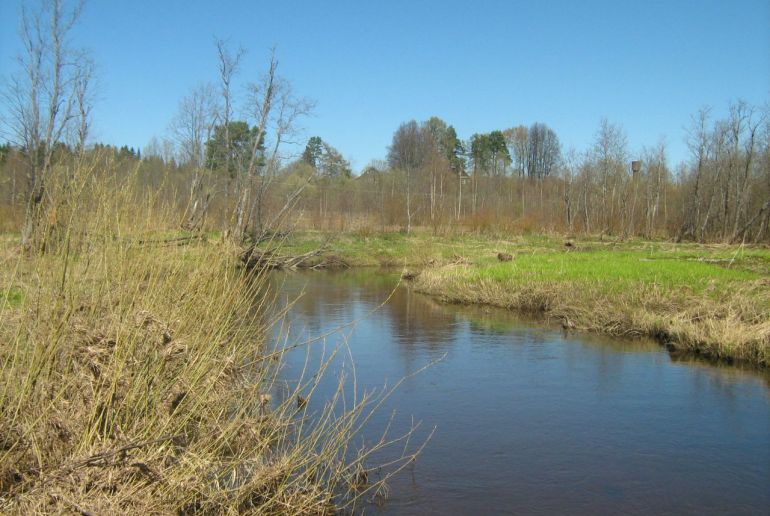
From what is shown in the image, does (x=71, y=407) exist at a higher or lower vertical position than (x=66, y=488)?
higher

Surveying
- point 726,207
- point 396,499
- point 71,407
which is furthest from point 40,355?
point 726,207

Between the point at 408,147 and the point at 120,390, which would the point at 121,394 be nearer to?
the point at 120,390

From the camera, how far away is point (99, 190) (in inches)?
200

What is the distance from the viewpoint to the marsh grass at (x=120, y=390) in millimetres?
4238

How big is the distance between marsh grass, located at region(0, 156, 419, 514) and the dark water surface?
1.44 meters

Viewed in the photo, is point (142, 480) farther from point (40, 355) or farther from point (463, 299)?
point (463, 299)

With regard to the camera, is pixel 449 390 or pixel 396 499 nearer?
pixel 396 499

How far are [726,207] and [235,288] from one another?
115 feet

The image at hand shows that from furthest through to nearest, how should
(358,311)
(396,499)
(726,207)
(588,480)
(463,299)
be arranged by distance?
(726,207) → (463,299) → (358,311) → (588,480) → (396,499)

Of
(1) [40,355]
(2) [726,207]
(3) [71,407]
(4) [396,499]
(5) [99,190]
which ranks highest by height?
(2) [726,207]

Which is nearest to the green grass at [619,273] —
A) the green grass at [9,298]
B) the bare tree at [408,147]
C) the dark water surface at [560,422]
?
the dark water surface at [560,422]

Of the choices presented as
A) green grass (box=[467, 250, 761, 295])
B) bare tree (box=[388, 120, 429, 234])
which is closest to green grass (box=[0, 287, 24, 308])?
green grass (box=[467, 250, 761, 295])

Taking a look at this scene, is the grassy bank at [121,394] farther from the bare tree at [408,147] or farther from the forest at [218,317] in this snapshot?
the bare tree at [408,147]

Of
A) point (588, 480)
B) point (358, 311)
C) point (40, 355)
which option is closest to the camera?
point (40, 355)
